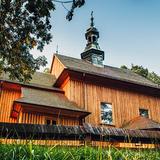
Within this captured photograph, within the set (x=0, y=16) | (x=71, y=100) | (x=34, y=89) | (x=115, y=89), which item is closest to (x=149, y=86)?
(x=115, y=89)

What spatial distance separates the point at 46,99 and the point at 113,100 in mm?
5657

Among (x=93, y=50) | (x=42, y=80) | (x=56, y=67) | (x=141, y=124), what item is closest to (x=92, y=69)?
(x=56, y=67)

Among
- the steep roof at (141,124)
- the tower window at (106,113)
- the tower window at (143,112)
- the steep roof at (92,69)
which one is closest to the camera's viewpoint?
the steep roof at (141,124)

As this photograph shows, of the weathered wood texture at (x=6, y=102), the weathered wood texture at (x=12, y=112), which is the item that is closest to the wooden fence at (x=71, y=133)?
the weathered wood texture at (x=12, y=112)

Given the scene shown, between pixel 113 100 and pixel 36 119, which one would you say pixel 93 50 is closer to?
pixel 113 100

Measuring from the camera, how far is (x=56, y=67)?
77.0 ft

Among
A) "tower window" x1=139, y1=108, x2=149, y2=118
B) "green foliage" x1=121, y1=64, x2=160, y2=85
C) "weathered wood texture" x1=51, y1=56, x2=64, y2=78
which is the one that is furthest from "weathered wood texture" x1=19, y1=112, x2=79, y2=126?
"green foliage" x1=121, y1=64, x2=160, y2=85

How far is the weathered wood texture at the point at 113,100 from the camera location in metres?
18.3

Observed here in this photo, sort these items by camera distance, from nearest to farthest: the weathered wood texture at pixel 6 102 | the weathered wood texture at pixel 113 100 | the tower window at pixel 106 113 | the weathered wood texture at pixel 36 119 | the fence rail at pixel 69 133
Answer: the fence rail at pixel 69 133 < the weathered wood texture at pixel 36 119 < the weathered wood texture at pixel 6 102 < the weathered wood texture at pixel 113 100 < the tower window at pixel 106 113

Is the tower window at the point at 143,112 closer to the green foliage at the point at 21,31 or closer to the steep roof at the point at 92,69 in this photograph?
the steep roof at the point at 92,69

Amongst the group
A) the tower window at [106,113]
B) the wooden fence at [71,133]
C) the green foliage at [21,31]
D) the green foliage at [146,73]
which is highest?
the green foliage at [146,73]

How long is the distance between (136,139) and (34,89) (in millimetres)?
14168

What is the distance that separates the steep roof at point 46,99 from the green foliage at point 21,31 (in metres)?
4.03

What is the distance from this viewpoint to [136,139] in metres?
5.00
